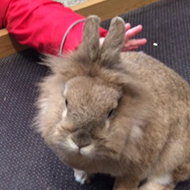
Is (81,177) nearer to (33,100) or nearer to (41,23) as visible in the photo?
(33,100)

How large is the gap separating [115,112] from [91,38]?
0.67ft

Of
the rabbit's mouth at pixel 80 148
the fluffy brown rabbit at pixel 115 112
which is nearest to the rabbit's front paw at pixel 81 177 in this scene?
the fluffy brown rabbit at pixel 115 112

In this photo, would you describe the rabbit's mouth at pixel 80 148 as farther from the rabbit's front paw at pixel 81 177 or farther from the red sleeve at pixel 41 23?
the red sleeve at pixel 41 23

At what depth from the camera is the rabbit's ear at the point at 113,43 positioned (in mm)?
839

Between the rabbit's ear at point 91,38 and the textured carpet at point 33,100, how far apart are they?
59 cm

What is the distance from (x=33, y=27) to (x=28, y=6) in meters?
0.12

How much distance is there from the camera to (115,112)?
0.87m

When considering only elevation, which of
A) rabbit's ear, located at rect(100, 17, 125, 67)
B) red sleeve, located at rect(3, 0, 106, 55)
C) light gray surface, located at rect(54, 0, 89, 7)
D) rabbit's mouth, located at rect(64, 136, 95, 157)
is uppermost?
rabbit's ear, located at rect(100, 17, 125, 67)

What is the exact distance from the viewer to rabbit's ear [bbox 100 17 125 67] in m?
0.84

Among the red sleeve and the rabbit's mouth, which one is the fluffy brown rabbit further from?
the red sleeve

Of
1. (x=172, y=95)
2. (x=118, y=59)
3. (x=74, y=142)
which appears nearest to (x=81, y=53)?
(x=118, y=59)

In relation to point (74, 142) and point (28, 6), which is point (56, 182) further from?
point (28, 6)

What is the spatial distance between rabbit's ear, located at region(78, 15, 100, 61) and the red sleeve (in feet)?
1.94

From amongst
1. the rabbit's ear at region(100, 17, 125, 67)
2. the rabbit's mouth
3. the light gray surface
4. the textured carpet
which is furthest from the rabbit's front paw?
the light gray surface
